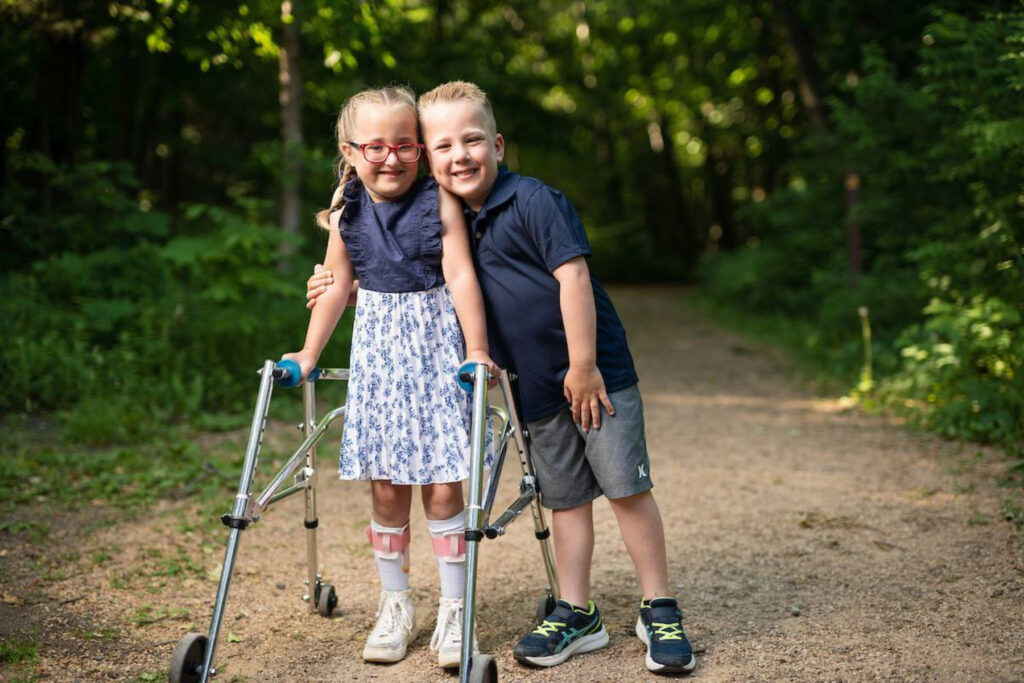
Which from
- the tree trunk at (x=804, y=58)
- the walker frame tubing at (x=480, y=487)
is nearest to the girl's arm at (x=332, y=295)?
the walker frame tubing at (x=480, y=487)

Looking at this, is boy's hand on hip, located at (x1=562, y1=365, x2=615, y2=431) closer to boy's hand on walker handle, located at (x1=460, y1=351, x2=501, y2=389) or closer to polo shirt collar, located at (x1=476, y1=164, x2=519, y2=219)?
boy's hand on walker handle, located at (x1=460, y1=351, x2=501, y2=389)

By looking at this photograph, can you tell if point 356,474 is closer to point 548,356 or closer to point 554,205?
point 548,356

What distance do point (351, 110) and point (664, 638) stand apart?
6.00 ft

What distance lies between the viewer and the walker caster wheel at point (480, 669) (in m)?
2.43

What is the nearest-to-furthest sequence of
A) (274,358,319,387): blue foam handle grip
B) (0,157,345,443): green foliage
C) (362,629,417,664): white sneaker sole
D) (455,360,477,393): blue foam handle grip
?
(455,360,477,393): blue foam handle grip, (274,358,319,387): blue foam handle grip, (362,629,417,664): white sneaker sole, (0,157,345,443): green foliage

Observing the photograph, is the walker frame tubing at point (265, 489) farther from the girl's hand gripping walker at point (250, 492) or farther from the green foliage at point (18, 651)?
the green foliage at point (18, 651)

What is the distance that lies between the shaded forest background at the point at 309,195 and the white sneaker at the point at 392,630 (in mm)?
1718

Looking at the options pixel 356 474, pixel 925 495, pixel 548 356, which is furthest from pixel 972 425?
pixel 356 474

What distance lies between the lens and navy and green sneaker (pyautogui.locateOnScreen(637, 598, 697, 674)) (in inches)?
109

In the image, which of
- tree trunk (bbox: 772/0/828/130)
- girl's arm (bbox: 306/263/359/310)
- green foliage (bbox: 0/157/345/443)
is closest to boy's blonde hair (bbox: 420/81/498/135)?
girl's arm (bbox: 306/263/359/310)

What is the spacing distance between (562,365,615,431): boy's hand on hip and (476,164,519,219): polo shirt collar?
0.53 m

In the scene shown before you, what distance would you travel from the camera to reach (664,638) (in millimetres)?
2834

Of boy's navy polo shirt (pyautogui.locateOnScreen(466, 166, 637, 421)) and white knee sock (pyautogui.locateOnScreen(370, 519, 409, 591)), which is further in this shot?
white knee sock (pyautogui.locateOnScreen(370, 519, 409, 591))

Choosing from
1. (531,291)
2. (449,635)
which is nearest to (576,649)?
(449,635)
